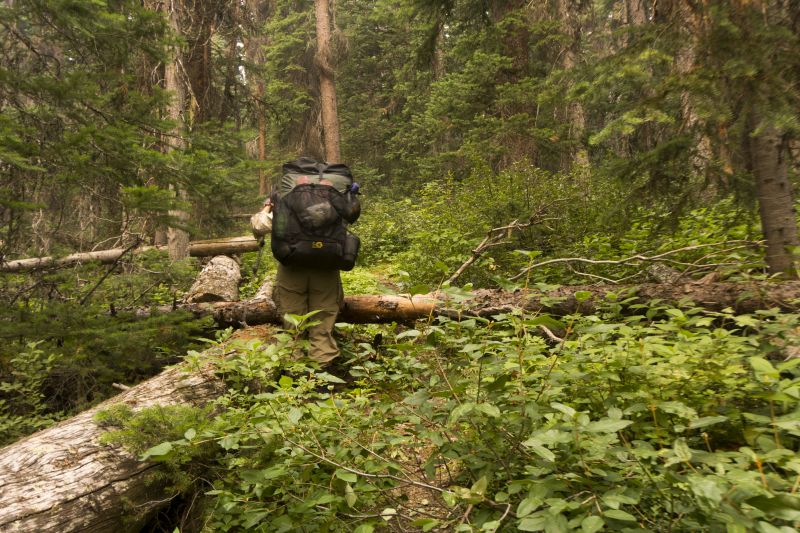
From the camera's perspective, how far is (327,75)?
18438 mm

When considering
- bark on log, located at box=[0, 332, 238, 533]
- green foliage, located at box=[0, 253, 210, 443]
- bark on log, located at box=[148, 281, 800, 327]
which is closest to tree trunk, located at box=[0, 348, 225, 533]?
bark on log, located at box=[0, 332, 238, 533]

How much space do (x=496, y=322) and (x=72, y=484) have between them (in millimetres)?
2528

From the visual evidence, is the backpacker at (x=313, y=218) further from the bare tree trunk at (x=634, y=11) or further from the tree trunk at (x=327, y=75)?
the bare tree trunk at (x=634, y=11)

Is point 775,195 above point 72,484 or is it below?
above

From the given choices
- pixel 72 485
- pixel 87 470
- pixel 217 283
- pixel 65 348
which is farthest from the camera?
pixel 217 283

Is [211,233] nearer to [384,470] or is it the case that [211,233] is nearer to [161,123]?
[161,123]

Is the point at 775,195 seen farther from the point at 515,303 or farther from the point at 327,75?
the point at 327,75

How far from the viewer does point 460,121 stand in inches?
526

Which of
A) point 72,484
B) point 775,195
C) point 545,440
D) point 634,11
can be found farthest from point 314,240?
point 634,11

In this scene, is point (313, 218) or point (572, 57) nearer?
point (313, 218)

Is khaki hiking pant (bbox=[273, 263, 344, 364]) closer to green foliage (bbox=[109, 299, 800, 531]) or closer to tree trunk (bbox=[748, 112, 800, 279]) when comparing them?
green foliage (bbox=[109, 299, 800, 531])

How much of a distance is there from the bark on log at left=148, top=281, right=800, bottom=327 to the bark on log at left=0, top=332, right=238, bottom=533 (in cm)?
214

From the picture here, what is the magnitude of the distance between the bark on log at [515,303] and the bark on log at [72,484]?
2.14 meters

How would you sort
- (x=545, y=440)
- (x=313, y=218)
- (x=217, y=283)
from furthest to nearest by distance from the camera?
(x=217, y=283)
(x=313, y=218)
(x=545, y=440)
